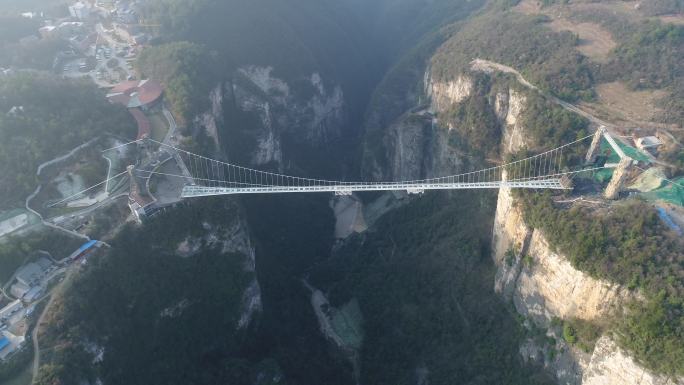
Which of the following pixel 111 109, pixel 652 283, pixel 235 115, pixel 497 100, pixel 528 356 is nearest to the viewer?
pixel 652 283

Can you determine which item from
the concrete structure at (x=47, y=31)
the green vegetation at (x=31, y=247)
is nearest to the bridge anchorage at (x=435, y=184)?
the green vegetation at (x=31, y=247)

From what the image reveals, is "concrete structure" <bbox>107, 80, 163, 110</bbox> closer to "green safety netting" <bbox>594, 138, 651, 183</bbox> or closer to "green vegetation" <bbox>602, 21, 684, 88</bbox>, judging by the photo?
"green safety netting" <bbox>594, 138, 651, 183</bbox>

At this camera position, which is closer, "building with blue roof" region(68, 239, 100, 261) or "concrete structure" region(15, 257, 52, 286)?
"concrete structure" region(15, 257, 52, 286)

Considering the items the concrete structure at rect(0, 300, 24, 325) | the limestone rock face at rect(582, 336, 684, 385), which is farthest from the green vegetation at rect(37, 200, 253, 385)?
the limestone rock face at rect(582, 336, 684, 385)

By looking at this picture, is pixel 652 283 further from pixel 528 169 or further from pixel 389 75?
pixel 389 75

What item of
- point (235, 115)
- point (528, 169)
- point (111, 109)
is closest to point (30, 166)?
point (111, 109)
